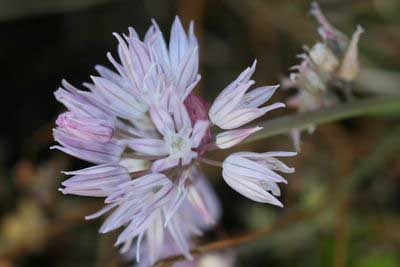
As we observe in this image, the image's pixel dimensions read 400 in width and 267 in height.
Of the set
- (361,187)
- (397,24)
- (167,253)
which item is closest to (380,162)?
(361,187)

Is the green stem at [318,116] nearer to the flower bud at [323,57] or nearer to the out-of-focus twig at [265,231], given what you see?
the flower bud at [323,57]

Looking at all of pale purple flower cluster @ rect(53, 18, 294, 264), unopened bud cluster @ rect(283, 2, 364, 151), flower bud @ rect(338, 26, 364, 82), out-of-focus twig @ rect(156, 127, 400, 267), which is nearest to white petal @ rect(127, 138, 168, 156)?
pale purple flower cluster @ rect(53, 18, 294, 264)

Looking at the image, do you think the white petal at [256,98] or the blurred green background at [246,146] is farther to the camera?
the blurred green background at [246,146]

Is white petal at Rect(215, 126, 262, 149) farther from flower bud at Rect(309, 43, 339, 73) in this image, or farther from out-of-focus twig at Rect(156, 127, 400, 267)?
out-of-focus twig at Rect(156, 127, 400, 267)

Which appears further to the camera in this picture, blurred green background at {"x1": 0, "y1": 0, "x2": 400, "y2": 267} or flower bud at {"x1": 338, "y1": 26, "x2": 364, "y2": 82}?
blurred green background at {"x1": 0, "y1": 0, "x2": 400, "y2": 267}

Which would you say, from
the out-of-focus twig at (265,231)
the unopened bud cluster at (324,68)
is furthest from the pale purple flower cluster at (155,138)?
the out-of-focus twig at (265,231)

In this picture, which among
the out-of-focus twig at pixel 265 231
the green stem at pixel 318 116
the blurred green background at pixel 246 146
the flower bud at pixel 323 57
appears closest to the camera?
the green stem at pixel 318 116
